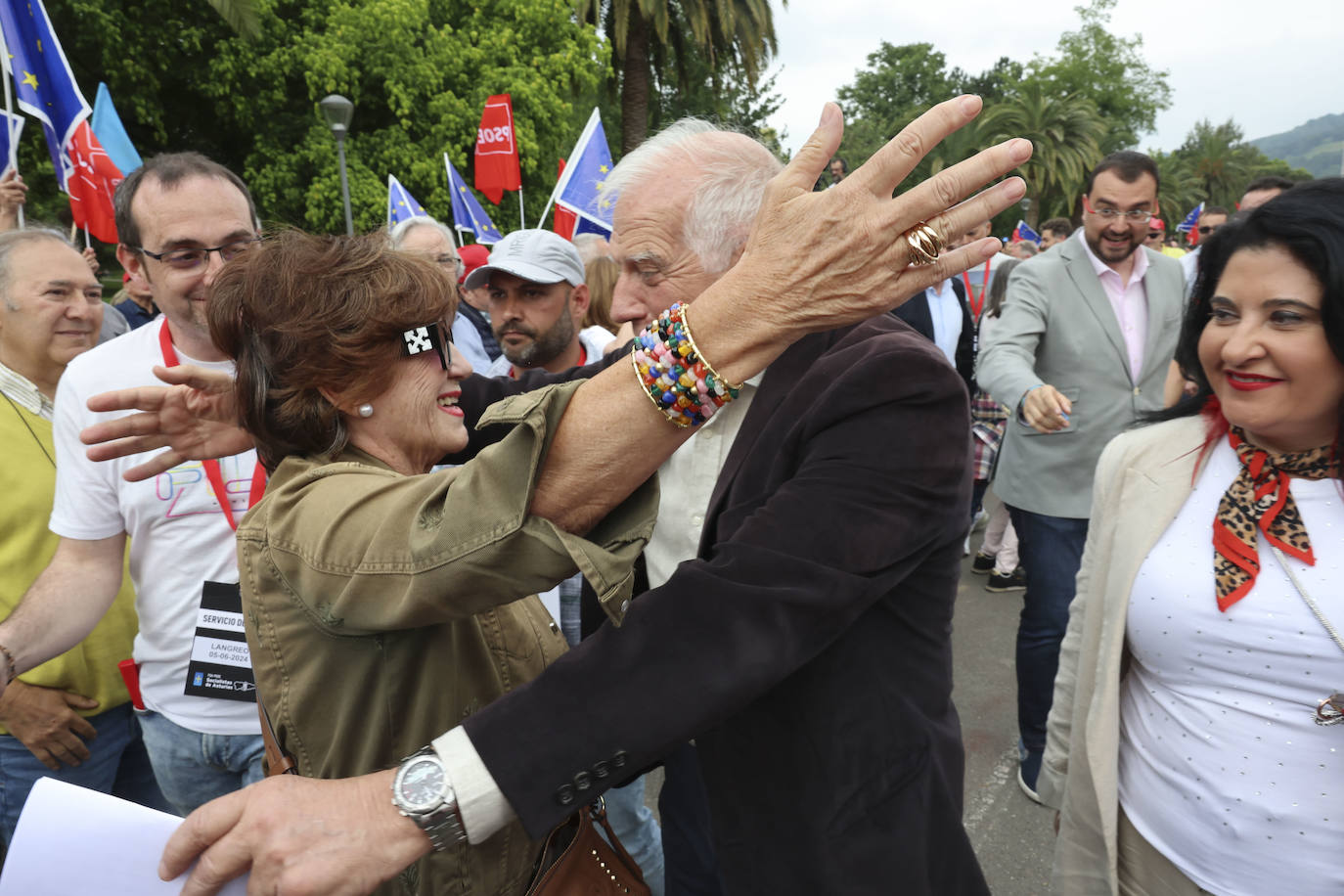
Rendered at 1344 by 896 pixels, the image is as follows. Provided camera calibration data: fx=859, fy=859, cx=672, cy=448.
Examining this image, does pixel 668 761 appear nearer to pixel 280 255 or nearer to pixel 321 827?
pixel 321 827

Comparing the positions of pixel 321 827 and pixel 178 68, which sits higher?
pixel 178 68

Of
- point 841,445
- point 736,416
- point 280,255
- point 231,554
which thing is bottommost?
point 231,554

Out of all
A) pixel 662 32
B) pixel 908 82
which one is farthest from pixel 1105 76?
pixel 662 32

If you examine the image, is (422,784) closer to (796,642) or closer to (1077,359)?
(796,642)

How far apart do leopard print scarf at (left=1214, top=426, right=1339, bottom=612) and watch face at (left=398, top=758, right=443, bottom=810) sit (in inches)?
58.2

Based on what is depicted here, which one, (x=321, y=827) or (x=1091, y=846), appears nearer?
(x=321, y=827)

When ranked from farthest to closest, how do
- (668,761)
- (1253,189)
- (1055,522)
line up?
(1253,189), (1055,522), (668,761)

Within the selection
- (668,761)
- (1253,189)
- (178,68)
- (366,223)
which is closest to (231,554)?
(668,761)

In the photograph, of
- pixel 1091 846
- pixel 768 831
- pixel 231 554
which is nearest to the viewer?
pixel 768 831

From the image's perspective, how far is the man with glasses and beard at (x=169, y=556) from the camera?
2092 millimetres

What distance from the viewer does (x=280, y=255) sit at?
4.90 ft

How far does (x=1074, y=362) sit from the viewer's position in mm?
3594

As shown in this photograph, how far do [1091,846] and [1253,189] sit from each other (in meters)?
5.58

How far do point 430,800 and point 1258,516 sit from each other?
1613mm
